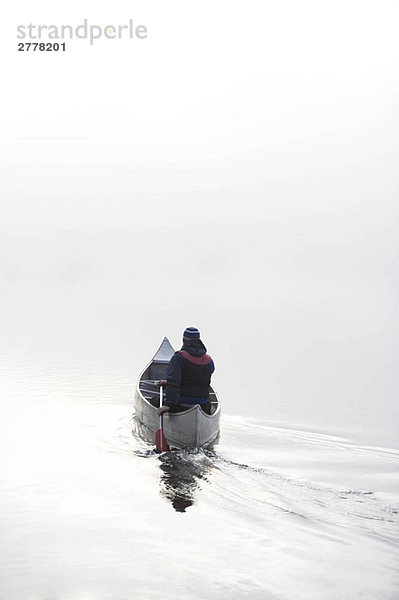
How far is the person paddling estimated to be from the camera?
44.6ft

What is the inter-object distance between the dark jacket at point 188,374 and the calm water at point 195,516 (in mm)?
1073

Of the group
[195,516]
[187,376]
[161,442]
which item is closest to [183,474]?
[161,442]

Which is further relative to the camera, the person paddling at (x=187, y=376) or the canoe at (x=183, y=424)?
the person paddling at (x=187, y=376)

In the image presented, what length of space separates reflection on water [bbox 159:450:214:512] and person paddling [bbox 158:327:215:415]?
0.93 metres

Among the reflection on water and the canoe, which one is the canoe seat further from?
the reflection on water

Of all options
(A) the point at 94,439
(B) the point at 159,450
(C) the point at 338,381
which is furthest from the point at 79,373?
(B) the point at 159,450

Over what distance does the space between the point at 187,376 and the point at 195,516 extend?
3710 millimetres

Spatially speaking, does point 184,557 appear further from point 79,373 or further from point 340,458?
point 79,373

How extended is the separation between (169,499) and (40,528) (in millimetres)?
2111

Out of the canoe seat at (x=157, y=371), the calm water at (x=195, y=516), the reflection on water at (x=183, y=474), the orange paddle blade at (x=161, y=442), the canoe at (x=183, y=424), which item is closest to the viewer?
the calm water at (x=195, y=516)

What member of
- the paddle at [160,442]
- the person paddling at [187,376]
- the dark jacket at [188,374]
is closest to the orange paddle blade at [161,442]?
the paddle at [160,442]

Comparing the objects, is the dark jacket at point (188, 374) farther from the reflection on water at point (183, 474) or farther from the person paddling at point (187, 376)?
the reflection on water at point (183, 474)

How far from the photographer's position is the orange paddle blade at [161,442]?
1344cm

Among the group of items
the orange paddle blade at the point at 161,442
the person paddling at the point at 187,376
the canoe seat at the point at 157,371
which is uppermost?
the person paddling at the point at 187,376
